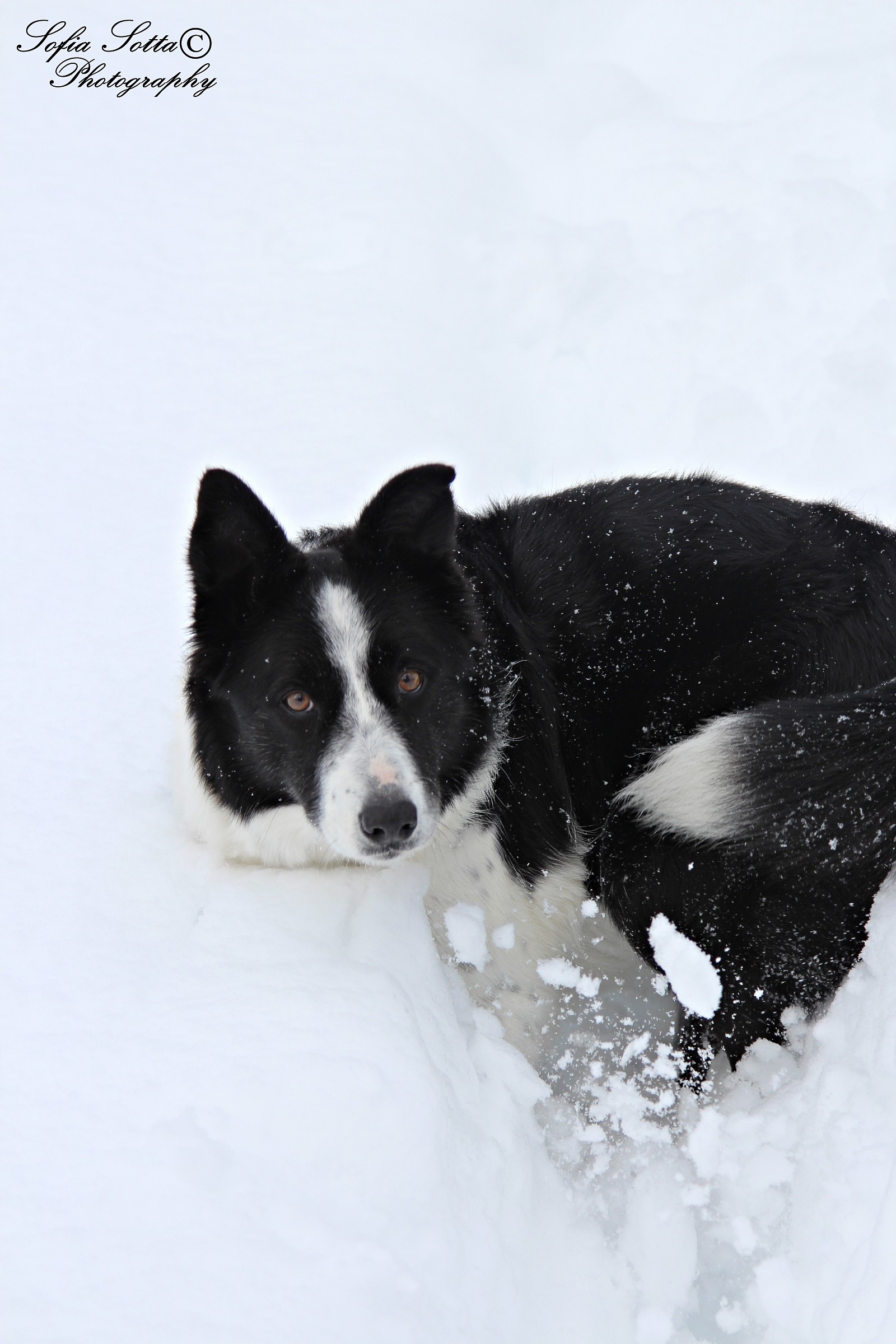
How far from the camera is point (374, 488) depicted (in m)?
4.83

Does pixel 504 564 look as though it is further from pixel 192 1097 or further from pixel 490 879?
pixel 192 1097

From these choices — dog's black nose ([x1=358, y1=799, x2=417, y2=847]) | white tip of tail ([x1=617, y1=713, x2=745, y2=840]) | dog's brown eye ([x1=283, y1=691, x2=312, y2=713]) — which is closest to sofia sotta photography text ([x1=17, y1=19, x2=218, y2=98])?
dog's brown eye ([x1=283, y1=691, x2=312, y2=713])

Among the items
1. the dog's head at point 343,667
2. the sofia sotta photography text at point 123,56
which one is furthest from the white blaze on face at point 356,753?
the sofia sotta photography text at point 123,56

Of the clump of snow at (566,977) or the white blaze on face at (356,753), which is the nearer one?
the white blaze on face at (356,753)

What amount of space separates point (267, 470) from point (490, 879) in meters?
2.56

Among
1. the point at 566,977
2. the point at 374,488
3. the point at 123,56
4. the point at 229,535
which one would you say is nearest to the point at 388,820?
the point at 229,535

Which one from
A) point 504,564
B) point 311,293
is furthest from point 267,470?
point 504,564

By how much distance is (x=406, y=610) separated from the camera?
291 centimetres

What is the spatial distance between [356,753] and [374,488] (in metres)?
2.42

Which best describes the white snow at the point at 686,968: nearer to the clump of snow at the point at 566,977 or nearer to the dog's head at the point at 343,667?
the clump of snow at the point at 566,977

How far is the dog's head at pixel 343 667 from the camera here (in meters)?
2.66

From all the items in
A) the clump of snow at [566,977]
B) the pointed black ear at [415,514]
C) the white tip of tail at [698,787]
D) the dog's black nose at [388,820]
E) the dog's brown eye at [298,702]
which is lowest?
the clump of snow at [566,977]

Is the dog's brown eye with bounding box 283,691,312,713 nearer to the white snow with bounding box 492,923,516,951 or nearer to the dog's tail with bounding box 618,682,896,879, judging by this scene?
the white snow with bounding box 492,923,516,951

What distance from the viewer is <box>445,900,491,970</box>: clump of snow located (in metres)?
3.00
